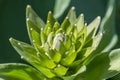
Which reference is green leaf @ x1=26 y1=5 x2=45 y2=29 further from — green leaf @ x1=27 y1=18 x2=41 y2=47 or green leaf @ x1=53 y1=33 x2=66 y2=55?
green leaf @ x1=53 y1=33 x2=66 y2=55

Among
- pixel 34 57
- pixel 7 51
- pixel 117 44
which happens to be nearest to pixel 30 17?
pixel 34 57

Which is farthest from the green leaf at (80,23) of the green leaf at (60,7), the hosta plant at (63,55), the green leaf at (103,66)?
the green leaf at (60,7)

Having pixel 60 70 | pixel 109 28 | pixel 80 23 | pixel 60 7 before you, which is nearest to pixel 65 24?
pixel 80 23

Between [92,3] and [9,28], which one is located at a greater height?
[92,3]

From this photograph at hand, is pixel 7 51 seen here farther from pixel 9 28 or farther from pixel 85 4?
pixel 85 4

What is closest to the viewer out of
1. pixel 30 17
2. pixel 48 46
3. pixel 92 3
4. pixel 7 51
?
pixel 48 46

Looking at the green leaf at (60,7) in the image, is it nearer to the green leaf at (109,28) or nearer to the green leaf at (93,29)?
the green leaf at (109,28)

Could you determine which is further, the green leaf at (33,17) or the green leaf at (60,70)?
the green leaf at (33,17)

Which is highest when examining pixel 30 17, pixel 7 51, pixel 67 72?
pixel 7 51
